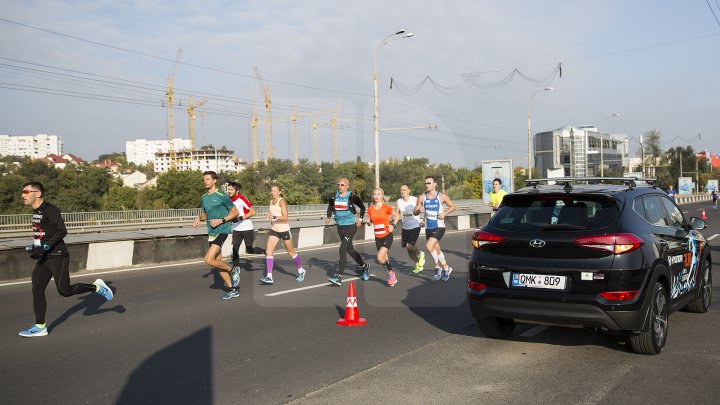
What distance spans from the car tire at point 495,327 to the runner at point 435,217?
4644 millimetres

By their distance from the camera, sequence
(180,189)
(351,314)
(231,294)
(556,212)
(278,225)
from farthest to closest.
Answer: (180,189) → (278,225) → (231,294) → (351,314) → (556,212)

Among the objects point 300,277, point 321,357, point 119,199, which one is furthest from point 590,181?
point 119,199

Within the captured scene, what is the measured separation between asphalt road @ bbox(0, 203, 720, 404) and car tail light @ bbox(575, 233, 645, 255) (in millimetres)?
1073

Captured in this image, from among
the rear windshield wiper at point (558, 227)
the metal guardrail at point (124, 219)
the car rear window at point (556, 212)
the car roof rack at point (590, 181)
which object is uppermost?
the car roof rack at point (590, 181)

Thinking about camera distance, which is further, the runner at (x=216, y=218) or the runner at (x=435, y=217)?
the runner at (x=435, y=217)

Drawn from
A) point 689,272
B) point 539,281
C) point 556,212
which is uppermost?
point 556,212

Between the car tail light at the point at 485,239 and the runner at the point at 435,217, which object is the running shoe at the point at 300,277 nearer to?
the runner at the point at 435,217

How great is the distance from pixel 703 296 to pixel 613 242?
320cm

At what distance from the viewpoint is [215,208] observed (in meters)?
9.43

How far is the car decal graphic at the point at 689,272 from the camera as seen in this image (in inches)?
243

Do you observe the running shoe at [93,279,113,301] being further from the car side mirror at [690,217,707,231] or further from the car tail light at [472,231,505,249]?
the car side mirror at [690,217,707,231]

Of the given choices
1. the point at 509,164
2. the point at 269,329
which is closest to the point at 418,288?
the point at 269,329

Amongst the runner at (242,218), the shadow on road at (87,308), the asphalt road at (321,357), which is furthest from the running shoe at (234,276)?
the shadow on road at (87,308)

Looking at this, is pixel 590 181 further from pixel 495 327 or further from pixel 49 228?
pixel 49 228
